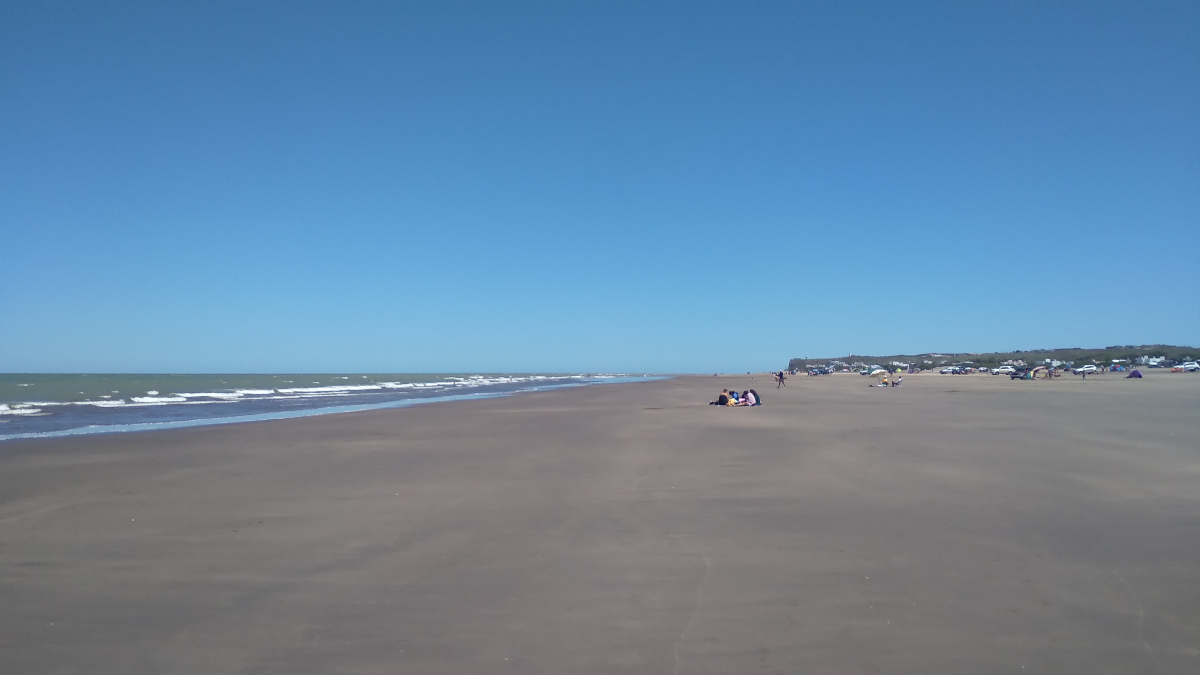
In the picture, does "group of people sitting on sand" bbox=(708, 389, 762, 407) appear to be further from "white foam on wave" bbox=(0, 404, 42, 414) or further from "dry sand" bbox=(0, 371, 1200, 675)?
"white foam on wave" bbox=(0, 404, 42, 414)

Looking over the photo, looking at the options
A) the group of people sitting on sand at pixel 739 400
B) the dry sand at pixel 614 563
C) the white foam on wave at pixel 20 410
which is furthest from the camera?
the group of people sitting on sand at pixel 739 400

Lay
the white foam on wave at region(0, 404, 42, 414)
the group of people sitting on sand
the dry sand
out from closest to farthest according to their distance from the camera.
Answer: the dry sand, the white foam on wave at region(0, 404, 42, 414), the group of people sitting on sand

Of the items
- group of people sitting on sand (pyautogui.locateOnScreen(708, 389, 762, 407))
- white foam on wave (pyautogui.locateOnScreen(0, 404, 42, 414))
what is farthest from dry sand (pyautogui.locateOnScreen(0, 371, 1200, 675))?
white foam on wave (pyautogui.locateOnScreen(0, 404, 42, 414))

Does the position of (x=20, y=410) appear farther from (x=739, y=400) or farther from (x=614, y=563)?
(x=614, y=563)

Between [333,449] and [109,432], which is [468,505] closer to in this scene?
[333,449]

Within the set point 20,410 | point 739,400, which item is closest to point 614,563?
point 739,400

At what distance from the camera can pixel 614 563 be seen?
555 centimetres

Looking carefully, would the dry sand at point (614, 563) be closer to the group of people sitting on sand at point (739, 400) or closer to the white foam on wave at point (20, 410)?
the group of people sitting on sand at point (739, 400)

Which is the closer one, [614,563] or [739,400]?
[614,563]

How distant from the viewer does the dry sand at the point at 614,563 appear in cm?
396

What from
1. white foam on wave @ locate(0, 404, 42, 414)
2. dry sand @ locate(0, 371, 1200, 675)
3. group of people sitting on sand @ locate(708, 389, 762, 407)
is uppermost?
white foam on wave @ locate(0, 404, 42, 414)

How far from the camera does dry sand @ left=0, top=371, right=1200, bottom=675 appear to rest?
3955mm

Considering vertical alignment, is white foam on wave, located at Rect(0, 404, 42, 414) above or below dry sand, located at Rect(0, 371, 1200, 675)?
above

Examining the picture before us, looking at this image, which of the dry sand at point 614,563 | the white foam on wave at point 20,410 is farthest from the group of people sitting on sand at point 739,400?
the white foam on wave at point 20,410
